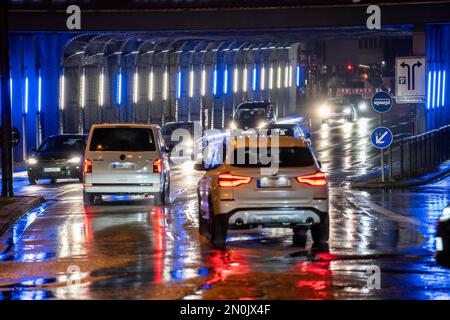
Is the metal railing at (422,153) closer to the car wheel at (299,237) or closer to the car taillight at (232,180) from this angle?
the car wheel at (299,237)

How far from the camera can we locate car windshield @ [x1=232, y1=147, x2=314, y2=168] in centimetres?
1797

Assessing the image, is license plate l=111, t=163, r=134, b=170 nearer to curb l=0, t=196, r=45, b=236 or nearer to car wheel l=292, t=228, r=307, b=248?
curb l=0, t=196, r=45, b=236

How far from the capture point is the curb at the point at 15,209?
860 inches

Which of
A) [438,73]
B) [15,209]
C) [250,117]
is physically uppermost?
[438,73]

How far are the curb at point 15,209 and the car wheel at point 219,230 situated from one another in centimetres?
445

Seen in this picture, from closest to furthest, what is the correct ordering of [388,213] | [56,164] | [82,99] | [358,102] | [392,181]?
[388,213], [392,181], [56,164], [82,99], [358,102]

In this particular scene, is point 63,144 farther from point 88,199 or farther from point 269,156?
point 269,156

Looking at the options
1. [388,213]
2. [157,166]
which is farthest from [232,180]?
[157,166]

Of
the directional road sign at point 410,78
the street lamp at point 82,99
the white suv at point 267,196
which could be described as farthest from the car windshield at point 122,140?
the street lamp at point 82,99

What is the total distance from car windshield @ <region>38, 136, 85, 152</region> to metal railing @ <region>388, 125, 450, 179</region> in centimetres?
906

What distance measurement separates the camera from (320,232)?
18125 mm

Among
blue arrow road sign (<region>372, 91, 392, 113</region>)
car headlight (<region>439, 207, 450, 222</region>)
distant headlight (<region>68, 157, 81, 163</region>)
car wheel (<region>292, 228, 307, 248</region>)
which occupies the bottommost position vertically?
car wheel (<region>292, 228, 307, 248</region>)

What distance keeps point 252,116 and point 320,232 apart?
35783 millimetres

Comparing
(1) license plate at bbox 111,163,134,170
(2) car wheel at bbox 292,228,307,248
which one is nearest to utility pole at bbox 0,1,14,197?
(1) license plate at bbox 111,163,134,170
